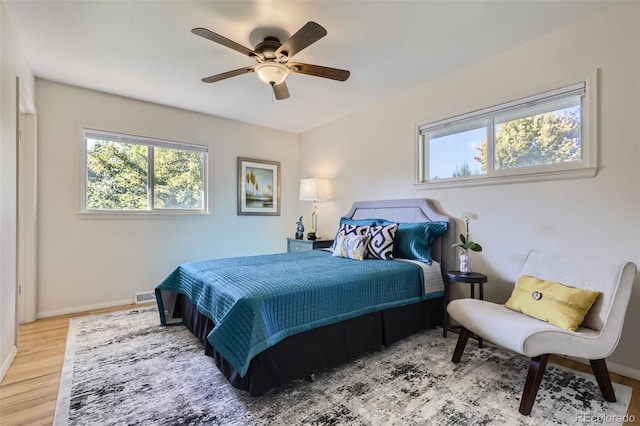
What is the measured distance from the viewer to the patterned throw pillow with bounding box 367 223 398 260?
302cm

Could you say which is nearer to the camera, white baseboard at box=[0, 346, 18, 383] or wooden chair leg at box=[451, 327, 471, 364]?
white baseboard at box=[0, 346, 18, 383]

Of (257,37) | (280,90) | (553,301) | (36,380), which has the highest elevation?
(257,37)

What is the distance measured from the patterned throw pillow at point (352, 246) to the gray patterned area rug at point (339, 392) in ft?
3.01

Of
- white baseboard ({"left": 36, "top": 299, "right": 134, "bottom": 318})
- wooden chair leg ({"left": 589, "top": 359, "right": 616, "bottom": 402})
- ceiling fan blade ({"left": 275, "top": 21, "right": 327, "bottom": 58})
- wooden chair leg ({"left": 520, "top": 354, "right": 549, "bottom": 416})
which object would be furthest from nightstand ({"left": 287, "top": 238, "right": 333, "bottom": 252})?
wooden chair leg ({"left": 589, "top": 359, "right": 616, "bottom": 402})

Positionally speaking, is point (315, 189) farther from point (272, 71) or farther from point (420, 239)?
point (272, 71)

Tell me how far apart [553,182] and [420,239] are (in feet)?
3.82

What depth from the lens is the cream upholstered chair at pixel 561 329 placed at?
167 centimetres

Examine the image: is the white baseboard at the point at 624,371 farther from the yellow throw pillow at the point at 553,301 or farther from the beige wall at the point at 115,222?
the beige wall at the point at 115,222

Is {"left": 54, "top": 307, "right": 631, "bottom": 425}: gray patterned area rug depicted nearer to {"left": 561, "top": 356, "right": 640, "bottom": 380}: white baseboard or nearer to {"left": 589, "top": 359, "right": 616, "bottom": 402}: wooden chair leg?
{"left": 589, "top": 359, "right": 616, "bottom": 402}: wooden chair leg

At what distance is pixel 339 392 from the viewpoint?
187cm

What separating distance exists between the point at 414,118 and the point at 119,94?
340cm

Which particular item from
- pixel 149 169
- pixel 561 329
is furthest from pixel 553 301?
pixel 149 169

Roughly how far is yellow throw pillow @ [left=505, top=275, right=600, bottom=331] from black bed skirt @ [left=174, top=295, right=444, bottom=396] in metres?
0.81

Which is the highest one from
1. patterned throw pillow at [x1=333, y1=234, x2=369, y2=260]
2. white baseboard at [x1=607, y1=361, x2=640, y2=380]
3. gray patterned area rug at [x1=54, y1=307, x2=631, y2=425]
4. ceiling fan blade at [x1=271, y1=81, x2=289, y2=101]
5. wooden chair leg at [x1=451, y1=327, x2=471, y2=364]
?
ceiling fan blade at [x1=271, y1=81, x2=289, y2=101]
